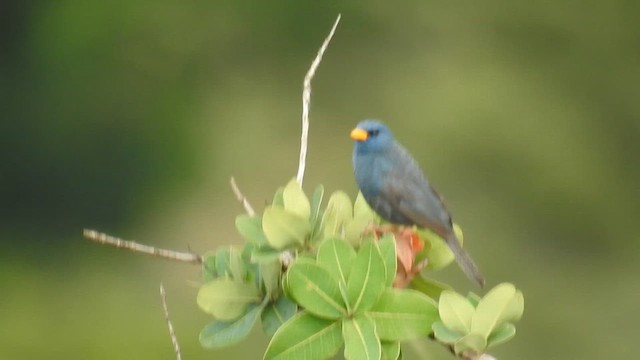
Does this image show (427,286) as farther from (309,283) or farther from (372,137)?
(372,137)

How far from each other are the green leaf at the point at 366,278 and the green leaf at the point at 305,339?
0.09ft

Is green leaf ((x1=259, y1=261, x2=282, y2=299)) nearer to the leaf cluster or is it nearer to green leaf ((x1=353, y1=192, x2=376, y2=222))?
the leaf cluster

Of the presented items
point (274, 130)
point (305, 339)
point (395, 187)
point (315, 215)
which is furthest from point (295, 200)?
point (274, 130)

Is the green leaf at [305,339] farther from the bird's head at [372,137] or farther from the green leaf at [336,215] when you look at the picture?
the bird's head at [372,137]

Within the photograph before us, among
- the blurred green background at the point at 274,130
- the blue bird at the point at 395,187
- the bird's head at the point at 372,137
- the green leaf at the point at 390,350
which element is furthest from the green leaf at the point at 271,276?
the blurred green background at the point at 274,130

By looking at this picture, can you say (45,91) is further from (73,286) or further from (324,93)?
(324,93)

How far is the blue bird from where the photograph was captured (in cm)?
114

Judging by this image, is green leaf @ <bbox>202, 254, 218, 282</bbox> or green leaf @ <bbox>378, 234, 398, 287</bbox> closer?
green leaf @ <bbox>378, 234, 398, 287</bbox>

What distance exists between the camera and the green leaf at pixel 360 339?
0.82m

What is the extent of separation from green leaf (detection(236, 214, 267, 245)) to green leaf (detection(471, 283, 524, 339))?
18 centimetres

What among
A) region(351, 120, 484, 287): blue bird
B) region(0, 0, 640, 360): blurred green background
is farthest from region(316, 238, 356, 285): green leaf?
region(0, 0, 640, 360): blurred green background

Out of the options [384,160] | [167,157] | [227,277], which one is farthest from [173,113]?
[227,277]

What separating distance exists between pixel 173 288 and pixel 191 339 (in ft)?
0.46

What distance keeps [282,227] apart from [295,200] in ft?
0.14
